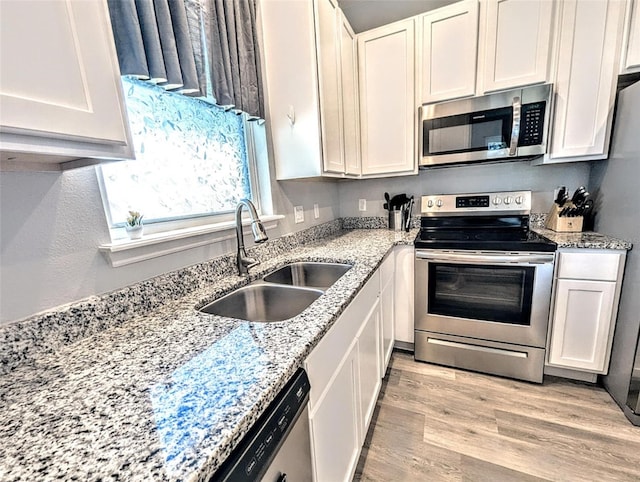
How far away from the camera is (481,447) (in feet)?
4.41

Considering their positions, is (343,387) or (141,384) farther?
(343,387)

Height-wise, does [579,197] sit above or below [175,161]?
below

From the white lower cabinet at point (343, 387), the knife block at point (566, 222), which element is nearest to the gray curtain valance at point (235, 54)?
the white lower cabinet at point (343, 387)

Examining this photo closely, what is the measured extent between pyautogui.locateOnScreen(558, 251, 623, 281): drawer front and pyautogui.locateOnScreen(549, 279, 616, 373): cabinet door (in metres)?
0.04

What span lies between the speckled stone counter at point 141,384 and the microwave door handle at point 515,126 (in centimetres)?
155

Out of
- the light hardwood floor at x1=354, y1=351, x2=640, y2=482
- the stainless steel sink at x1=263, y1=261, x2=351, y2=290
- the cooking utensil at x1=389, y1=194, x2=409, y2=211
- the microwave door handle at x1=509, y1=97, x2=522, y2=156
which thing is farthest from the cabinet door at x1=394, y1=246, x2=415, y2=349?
the microwave door handle at x1=509, y1=97, x2=522, y2=156

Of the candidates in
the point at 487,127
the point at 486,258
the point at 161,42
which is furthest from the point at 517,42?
the point at 161,42

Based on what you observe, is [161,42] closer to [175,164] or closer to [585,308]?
[175,164]

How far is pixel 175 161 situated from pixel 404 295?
5.44ft

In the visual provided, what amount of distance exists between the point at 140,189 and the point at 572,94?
7.86 ft

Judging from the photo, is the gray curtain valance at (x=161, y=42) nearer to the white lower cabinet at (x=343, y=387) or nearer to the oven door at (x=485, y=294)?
the white lower cabinet at (x=343, y=387)

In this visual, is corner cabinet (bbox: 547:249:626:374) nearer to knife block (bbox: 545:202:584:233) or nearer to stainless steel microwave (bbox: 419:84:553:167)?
knife block (bbox: 545:202:584:233)

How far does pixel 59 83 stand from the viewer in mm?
515

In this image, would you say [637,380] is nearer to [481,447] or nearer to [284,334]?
[481,447]
